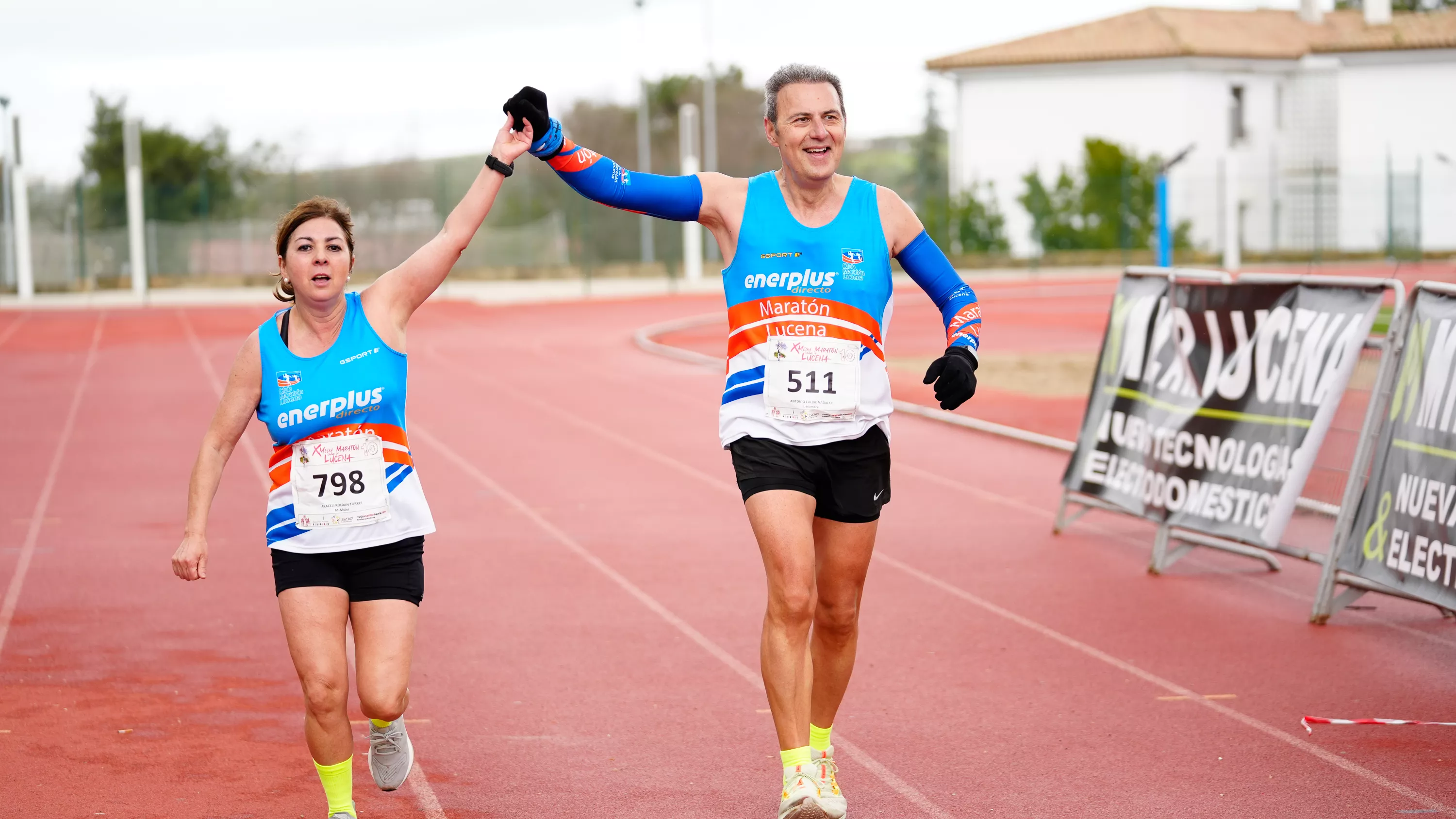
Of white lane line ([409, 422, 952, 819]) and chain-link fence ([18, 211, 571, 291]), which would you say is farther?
chain-link fence ([18, 211, 571, 291])

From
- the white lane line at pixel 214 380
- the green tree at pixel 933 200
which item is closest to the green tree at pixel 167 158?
the white lane line at pixel 214 380

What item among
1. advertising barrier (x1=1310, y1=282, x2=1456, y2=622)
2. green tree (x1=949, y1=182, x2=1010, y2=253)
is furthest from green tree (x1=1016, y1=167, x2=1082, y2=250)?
advertising barrier (x1=1310, y1=282, x2=1456, y2=622)

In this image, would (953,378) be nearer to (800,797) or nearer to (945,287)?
(945,287)

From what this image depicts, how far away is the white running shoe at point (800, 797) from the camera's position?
452cm

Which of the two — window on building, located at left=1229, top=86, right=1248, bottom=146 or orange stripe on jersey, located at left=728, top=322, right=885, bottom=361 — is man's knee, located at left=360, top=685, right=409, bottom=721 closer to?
orange stripe on jersey, located at left=728, top=322, right=885, bottom=361

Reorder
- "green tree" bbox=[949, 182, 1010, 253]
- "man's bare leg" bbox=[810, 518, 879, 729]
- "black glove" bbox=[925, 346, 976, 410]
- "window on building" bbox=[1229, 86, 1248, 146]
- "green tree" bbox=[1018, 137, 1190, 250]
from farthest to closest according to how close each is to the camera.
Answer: "window on building" bbox=[1229, 86, 1248, 146] → "green tree" bbox=[949, 182, 1010, 253] → "green tree" bbox=[1018, 137, 1190, 250] → "man's bare leg" bbox=[810, 518, 879, 729] → "black glove" bbox=[925, 346, 976, 410]

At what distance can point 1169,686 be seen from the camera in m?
6.58

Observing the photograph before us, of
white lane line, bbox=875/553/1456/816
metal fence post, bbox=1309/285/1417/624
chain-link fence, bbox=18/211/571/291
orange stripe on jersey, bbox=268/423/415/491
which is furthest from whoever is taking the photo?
chain-link fence, bbox=18/211/571/291

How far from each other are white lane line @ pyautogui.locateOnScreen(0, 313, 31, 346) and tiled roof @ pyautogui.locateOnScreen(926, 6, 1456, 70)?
3287 cm

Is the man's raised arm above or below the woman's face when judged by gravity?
above

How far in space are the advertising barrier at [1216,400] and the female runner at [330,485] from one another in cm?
500

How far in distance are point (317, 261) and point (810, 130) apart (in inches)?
58.0

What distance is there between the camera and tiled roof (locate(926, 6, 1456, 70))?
54.5 meters

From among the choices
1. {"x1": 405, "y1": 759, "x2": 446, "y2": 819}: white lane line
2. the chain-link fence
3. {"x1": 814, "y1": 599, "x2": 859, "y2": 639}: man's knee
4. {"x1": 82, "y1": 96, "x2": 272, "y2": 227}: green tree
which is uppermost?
{"x1": 82, "y1": 96, "x2": 272, "y2": 227}: green tree
